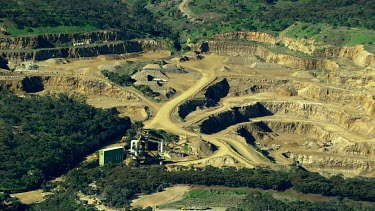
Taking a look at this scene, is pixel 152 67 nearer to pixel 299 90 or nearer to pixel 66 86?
pixel 66 86

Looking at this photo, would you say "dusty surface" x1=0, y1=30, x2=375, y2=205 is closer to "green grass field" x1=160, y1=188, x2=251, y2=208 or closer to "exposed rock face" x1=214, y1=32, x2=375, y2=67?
"exposed rock face" x1=214, y1=32, x2=375, y2=67

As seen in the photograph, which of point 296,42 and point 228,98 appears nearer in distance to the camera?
point 228,98

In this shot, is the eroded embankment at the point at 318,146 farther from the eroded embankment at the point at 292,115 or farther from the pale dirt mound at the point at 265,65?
the pale dirt mound at the point at 265,65

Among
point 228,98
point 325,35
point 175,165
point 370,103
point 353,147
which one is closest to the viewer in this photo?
point 175,165

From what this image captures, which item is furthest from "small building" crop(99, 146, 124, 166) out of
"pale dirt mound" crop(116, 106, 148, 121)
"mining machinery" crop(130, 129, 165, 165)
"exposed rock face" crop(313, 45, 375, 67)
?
"exposed rock face" crop(313, 45, 375, 67)

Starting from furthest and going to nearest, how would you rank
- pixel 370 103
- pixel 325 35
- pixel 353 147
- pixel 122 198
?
pixel 325 35, pixel 370 103, pixel 353 147, pixel 122 198

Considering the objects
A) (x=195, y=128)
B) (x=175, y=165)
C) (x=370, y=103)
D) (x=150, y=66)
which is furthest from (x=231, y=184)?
(x=150, y=66)

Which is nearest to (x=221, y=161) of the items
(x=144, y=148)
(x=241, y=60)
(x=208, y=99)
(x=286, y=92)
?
(x=144, y=148)

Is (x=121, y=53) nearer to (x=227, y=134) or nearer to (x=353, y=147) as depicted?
(x=227, y=134)
